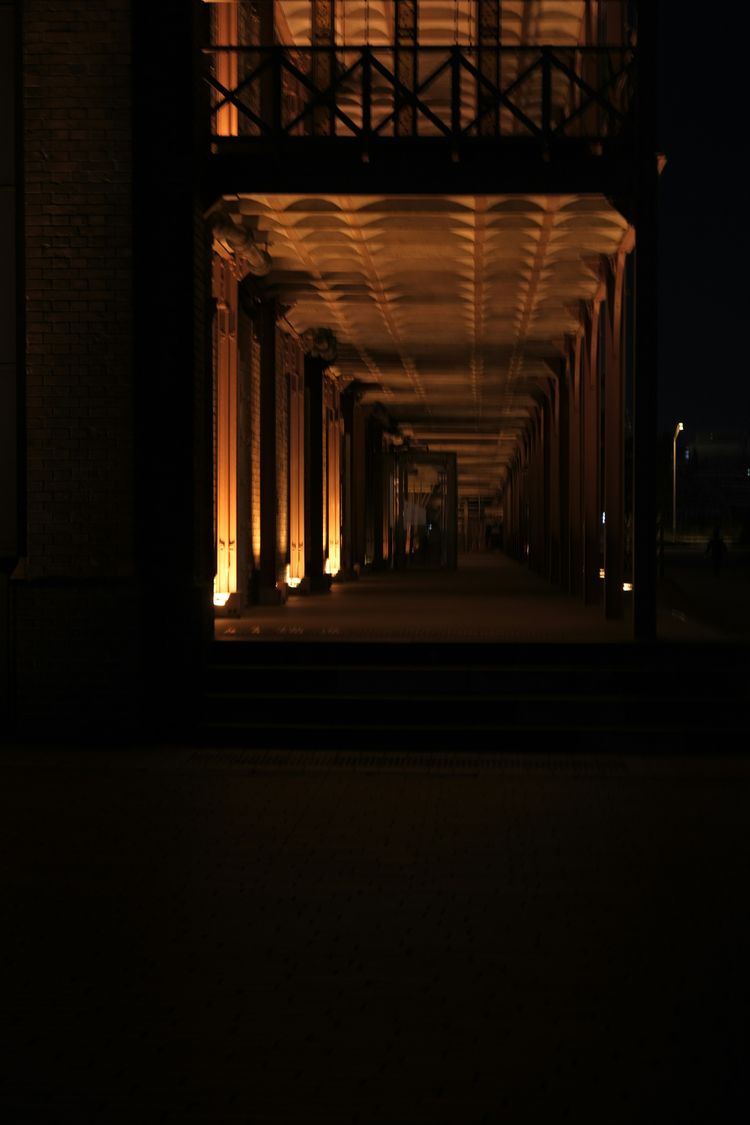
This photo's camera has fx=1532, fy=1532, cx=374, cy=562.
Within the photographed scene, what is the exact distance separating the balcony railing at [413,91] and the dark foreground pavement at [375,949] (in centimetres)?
594

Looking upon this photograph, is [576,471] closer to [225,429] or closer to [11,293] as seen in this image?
[225,429]

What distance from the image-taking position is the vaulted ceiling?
1487 cm

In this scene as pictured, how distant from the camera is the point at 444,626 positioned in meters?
14.6

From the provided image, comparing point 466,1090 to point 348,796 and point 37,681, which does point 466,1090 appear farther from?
point 37,681

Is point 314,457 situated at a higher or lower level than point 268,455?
higher

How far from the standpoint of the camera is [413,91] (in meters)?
12.9

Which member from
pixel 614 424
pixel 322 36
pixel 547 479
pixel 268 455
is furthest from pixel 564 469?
pixel 322 36

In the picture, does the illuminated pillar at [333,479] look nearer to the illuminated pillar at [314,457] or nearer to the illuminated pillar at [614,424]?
the illuminated pillar at [314,457]

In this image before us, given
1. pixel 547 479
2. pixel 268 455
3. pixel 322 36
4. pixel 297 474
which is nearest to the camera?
pixel 322 36

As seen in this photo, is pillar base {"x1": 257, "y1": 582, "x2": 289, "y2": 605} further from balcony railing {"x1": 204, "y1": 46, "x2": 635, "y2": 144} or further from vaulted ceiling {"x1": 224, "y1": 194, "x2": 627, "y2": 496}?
balcony railing {"x1": 204, "y1": 46, "x2": 635, "y2": 144}

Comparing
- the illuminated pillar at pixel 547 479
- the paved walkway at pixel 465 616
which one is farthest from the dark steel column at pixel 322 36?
the illuminated pillar at pixel 547 479

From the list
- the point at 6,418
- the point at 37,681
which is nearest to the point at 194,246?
the point at 6,418

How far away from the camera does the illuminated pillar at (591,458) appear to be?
62.5ft

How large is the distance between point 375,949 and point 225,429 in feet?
38.3
